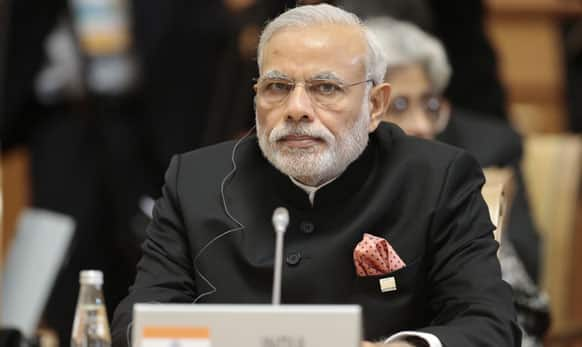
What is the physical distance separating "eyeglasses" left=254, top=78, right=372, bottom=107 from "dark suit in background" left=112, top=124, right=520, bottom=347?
0.61ft

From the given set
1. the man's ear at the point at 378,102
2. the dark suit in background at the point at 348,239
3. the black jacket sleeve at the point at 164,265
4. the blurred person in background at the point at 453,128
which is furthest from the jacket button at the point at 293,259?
the blurred person in background at the point at 453,128

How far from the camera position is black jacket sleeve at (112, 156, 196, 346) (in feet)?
9.17

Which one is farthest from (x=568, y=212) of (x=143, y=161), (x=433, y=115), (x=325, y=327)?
(x=325, y=327)

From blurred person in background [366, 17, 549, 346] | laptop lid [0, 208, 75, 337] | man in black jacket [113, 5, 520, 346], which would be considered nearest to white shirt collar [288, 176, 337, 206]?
man in black jacket [113, 5, 520, 346]

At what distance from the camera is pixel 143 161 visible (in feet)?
20.2

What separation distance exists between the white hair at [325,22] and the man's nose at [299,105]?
14 cm

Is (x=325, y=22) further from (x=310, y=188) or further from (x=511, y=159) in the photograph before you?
(x=511, y=159)

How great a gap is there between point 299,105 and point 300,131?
6cm

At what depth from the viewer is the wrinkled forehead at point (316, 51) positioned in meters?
2.76

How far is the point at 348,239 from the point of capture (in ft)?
9.20

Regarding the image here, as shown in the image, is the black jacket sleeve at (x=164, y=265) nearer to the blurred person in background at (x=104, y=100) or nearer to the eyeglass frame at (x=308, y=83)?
the eyeglass frame at (x=308, y=83)

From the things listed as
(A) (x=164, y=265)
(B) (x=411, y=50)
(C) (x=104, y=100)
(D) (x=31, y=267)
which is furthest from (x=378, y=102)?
(C) (x=104, y=100)

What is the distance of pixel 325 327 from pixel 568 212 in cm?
318

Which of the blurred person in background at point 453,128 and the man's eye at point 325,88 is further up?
the man's eye at point 325,88
